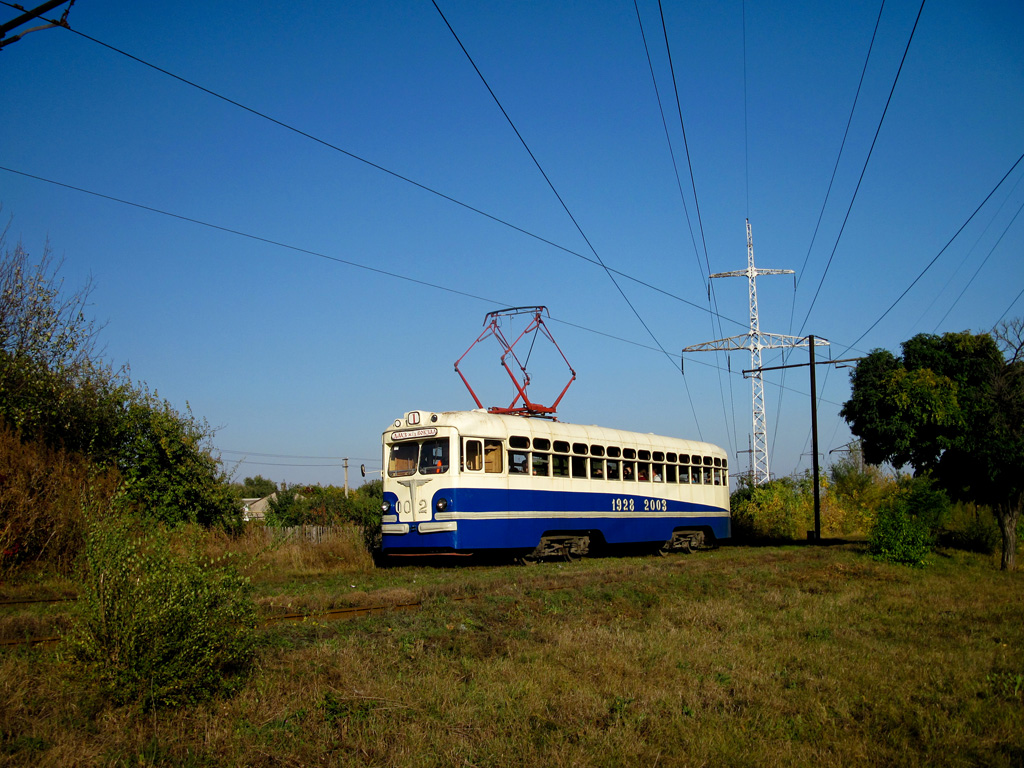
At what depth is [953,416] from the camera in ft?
66.6

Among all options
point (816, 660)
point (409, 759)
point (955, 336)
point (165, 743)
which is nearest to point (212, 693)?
point (165, 743)

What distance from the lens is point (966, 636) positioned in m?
Answer: 9.69

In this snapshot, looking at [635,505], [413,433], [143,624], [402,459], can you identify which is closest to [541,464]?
[413,433]

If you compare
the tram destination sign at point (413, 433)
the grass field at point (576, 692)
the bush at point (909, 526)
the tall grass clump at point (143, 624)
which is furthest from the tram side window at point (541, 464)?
the tall grass clump at point (143, 624)

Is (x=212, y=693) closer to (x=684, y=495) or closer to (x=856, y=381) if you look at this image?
(x=684, y=495)

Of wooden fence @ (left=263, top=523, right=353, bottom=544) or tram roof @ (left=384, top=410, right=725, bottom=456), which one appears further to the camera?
wooden fence @ (left=263, top=523, right=353, bottom=544)

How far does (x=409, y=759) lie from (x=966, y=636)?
793cm

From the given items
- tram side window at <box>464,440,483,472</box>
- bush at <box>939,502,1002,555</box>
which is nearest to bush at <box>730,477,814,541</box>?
bush at <box>939,502,1002,555</box>

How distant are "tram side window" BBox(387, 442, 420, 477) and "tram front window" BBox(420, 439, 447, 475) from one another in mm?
259

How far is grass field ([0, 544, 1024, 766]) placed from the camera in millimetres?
5336

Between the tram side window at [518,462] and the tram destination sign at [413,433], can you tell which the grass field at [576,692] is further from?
the tram side window at [518,462]

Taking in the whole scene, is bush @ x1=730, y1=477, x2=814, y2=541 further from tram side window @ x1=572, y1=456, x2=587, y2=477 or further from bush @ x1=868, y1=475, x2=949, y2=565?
tram side window @ x1=572, y1=456, x2=587, y2=477

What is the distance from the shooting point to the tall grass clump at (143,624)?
567 centimetres

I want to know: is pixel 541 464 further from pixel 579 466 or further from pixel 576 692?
pixel 576 692
